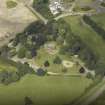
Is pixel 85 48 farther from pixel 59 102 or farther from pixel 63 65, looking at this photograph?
pixel 59 102

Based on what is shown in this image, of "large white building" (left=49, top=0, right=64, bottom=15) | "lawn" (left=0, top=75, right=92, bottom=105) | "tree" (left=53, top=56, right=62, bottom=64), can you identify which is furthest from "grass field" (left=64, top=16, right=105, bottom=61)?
"lawn" (left=0, top=75, right=92, bottom=105)

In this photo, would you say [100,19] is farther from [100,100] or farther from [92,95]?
[100,100]

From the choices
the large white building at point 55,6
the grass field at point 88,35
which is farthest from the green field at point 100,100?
the large white building at point 55,6

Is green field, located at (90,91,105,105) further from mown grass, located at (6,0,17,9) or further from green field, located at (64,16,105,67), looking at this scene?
mown grass, located at (6,0,17,9)

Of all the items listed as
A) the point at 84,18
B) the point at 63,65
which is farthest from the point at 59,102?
the point at 84,18

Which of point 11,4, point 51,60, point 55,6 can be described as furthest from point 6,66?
point 11,4

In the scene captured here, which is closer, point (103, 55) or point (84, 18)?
point (103, 55)

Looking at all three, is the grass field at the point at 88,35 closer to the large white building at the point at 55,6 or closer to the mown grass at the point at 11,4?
the large white building at the point at 55,6
